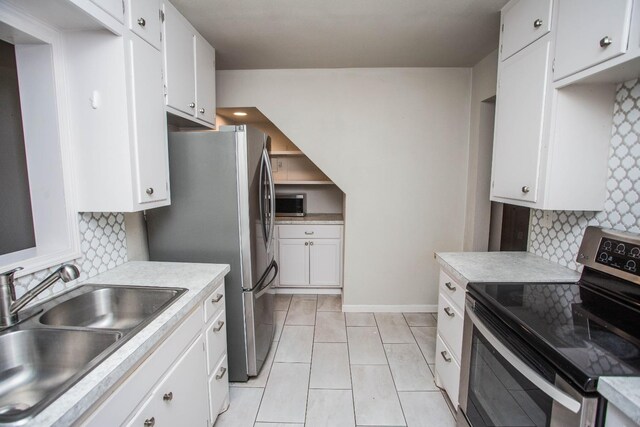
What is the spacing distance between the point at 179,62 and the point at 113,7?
535mm

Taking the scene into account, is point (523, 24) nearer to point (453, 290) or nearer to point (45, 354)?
point (453, 290)

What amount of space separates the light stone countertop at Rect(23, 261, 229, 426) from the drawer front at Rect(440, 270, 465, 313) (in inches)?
50.3

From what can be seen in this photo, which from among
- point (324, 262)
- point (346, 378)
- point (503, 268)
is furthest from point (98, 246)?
point (324, 262)

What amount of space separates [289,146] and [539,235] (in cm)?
295

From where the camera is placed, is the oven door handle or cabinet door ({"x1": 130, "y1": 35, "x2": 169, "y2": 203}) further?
cabinet door ({"x1": 130, "y1": 35, "x2": 169, "y2": 203})

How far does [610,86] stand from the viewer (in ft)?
4.45

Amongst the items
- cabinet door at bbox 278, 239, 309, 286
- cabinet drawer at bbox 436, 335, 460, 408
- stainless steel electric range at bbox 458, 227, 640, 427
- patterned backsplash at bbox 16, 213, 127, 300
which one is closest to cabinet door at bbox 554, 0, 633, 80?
stainless steel electric range at bbox 458, 227, 640, 427

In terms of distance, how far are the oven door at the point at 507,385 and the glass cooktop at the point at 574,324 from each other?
0.13 feet

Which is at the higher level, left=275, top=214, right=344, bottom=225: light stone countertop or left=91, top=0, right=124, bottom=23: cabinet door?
left=91, top=0, right=124, bottom=23: cabinet door

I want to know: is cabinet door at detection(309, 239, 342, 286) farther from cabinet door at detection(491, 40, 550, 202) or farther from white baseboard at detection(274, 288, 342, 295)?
cabinet door at detection(491, 40, 550, 202)

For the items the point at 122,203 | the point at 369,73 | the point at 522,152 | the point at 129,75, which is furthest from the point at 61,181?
the point at 369,73

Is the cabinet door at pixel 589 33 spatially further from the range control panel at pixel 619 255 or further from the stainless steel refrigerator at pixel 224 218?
the stainless steel refrigerator at pixel 224 218

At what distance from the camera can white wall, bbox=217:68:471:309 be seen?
9.25 ft

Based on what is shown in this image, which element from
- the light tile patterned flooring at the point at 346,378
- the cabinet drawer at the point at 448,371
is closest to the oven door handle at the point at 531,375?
the cabinet drawer at the point at 448,371
